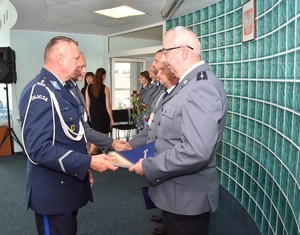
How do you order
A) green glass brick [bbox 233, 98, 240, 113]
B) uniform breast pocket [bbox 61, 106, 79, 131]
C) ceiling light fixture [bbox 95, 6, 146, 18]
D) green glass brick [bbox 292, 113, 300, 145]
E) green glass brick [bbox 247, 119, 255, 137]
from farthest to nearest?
1. ceiling light fixture [bbox 95, 6, 146, 18]
2. green glass brick [bbox 233, 98, 240, 113]
3. green glass brick [bbox 247, 119, 255, 137]
4. green glass brick [bbox 292, 113, 300, 145]
5. uniform breast pocket [bbox 61, 106, 79, 131]

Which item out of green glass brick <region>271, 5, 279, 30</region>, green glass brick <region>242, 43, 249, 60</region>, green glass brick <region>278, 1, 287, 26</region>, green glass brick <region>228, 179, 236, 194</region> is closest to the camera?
green glass brick <region>278, 1, 287, 26</region>

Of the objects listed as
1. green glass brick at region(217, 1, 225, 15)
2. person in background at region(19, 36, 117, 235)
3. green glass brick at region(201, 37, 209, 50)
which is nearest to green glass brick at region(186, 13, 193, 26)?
green glass brick at region(201, 37, 209, 50)

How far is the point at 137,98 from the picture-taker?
4.54 m

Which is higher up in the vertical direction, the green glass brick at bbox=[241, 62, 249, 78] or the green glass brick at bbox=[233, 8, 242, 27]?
the green glass brick at bbox=[233, 8, 242, 27]

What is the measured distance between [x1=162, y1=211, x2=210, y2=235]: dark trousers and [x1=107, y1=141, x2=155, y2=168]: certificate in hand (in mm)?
305

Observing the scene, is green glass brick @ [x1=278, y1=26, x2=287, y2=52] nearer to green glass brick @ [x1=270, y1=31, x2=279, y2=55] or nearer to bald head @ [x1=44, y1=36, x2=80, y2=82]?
green glass brick @ [x1=270, y1=31, x2=279, y2=55]

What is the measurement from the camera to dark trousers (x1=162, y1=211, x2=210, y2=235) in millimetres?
1382

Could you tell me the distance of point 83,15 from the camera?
480 cm

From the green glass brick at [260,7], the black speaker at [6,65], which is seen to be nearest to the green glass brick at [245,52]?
the green glass brick at [260,7]

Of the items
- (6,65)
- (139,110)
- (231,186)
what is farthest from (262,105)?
(6,65)

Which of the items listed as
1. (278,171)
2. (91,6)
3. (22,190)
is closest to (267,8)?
(278,171)

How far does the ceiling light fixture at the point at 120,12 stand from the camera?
14.6ft

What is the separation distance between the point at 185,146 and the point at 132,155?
48 centimetres

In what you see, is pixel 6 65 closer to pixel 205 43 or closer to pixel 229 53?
pixel 205 43
